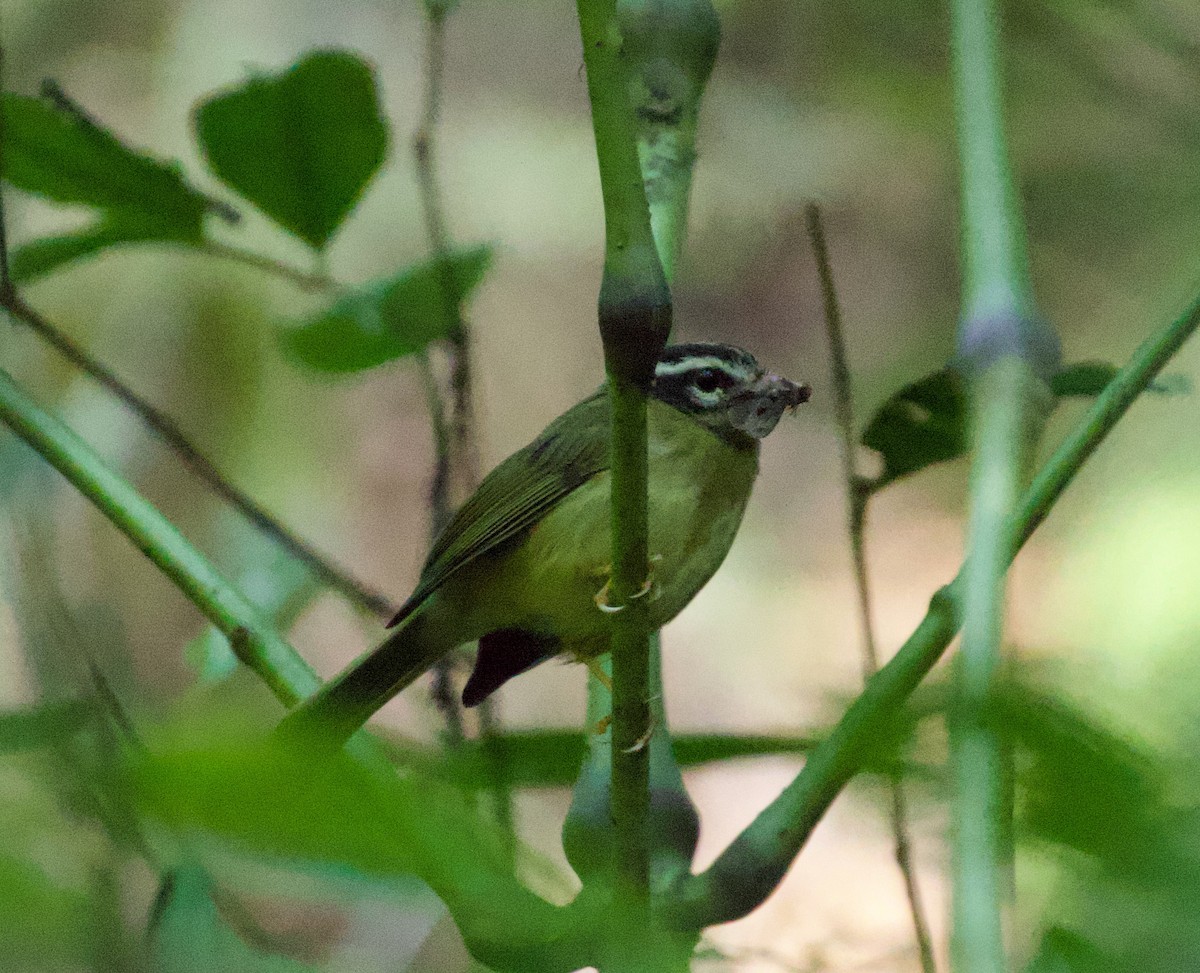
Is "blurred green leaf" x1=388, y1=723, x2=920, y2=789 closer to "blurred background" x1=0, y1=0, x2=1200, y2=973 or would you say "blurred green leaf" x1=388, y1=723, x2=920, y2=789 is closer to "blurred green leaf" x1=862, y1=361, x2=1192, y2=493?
"blurred green leaf" x1=862, y1=361, x2=1192, y2=493

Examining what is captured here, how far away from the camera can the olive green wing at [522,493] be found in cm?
167

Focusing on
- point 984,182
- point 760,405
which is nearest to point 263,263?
point 760,405

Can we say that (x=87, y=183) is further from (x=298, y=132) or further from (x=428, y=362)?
(x=428, y=362)

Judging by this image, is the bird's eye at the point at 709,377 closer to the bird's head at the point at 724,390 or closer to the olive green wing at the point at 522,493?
the bird's head at the point at 724,390

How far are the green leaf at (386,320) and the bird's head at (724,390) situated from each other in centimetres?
32

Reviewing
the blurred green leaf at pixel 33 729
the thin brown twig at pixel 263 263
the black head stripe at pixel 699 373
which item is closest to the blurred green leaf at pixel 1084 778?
the blurred green leaf at pixel 33 729

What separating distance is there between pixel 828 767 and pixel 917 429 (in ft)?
2.16

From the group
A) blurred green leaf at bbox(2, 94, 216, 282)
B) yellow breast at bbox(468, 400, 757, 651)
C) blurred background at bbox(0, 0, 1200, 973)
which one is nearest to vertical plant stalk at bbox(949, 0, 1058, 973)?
yellow breast at bbox(468, 400, 757, 651)

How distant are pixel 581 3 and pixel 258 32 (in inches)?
142

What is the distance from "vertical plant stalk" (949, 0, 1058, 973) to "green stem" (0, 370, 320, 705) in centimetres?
56

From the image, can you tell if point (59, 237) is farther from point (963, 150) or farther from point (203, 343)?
point (203, 343)

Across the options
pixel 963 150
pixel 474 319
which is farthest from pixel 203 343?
pixel 963 150

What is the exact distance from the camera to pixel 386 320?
152 cm

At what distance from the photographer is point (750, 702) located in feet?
12.0
